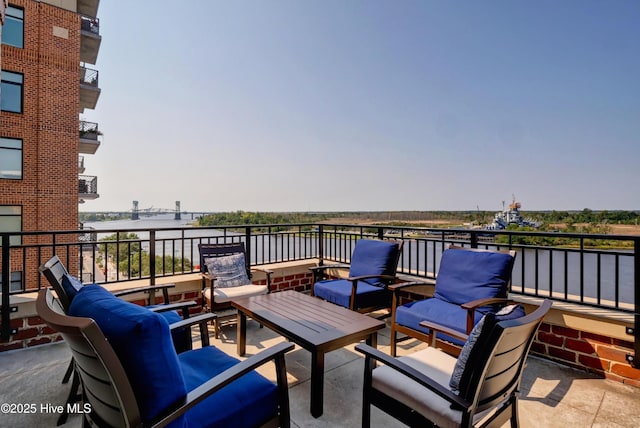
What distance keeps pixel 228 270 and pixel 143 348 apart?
2850 millimetres

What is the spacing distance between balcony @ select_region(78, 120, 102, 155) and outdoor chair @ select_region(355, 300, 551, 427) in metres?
16.0

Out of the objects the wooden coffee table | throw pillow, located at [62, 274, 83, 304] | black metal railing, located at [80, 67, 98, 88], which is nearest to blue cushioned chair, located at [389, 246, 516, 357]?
the wooden coffee table

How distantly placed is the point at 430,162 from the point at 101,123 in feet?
49.9

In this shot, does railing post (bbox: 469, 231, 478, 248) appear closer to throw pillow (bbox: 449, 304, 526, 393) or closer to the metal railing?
the metal railing

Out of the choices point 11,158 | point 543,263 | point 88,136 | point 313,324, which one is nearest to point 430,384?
point 313,324

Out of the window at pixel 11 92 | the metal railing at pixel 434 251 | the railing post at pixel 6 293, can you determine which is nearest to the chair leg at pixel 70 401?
the metal railing at pixel 434 251

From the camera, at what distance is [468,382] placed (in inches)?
51.1

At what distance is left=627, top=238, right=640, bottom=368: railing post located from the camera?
239 centimetres

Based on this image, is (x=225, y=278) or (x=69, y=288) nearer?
(x=69, y=288)

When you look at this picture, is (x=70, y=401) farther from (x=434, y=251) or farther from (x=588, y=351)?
(x=588, y=351)

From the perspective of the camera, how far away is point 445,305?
2.91 m

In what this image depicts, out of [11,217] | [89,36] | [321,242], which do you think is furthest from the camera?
[89,36]

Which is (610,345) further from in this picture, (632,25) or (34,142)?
(34,142)

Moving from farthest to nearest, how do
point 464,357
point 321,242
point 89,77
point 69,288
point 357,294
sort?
point 89,77, point 321,242, point 357,294, point 69,288, point 464,357
